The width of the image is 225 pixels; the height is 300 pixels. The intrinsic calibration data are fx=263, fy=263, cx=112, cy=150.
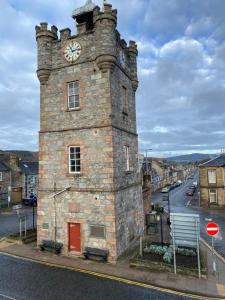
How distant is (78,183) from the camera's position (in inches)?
696

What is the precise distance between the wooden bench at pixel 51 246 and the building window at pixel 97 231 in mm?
2573

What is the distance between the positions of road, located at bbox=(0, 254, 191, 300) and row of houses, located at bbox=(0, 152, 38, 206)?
31.1 m

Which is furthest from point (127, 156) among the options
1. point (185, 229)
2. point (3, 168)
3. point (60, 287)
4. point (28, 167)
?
point (28, 167)

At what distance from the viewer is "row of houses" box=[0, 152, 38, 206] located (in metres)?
44.2

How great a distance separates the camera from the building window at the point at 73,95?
60.1 feet

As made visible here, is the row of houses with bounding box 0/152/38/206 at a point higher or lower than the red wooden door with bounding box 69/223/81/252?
higher

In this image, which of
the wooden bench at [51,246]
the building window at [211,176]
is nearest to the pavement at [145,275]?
the wooden bench at [51,246]

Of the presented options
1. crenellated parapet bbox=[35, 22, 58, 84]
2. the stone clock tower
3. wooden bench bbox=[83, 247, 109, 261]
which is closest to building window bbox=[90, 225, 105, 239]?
the stone clock tower

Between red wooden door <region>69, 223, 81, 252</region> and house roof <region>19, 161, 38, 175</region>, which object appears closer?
red wooden door <region>69, 223, 81, 252</region>

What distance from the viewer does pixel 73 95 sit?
60.5 ft

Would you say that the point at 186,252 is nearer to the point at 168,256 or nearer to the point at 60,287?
the point at 168,256

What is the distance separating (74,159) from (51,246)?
6.12 m

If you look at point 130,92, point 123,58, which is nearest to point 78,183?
point 130,92

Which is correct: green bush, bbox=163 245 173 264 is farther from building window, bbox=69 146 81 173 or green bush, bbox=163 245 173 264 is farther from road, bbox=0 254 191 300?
building window, bbox=69 146 81 173
